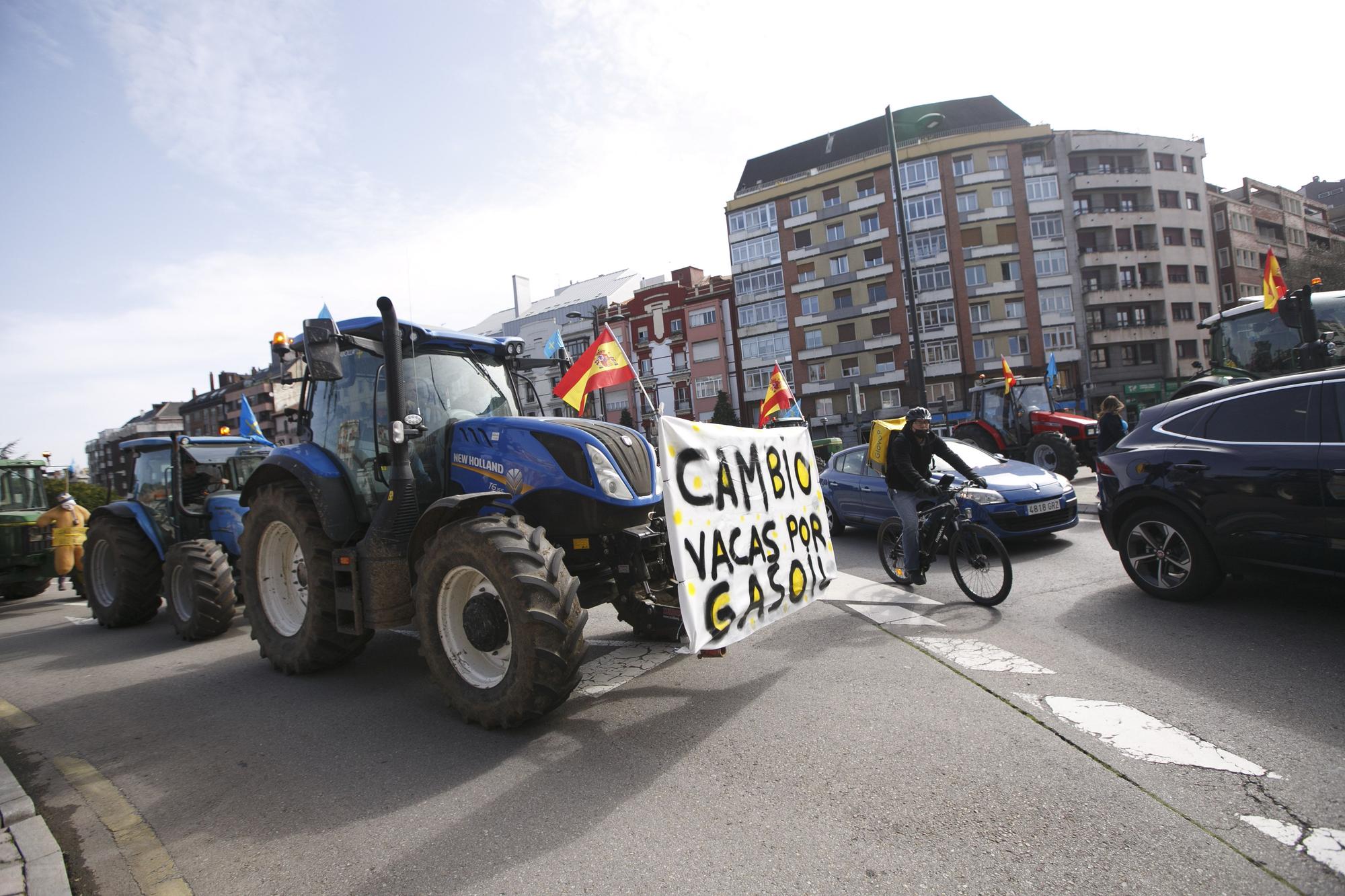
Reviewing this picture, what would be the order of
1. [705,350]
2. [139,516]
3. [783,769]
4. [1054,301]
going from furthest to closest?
[705,350]
[1054,301]
[139,516]
[783,769]

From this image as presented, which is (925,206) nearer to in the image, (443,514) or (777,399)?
(777,399)

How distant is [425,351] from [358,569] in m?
1.64

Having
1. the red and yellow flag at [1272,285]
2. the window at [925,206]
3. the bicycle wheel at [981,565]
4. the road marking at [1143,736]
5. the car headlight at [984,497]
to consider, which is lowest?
the road marking at [1143,736]

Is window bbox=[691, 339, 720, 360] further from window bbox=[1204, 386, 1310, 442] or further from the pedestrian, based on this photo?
window bbox=[1204, 386, 1310, 442]

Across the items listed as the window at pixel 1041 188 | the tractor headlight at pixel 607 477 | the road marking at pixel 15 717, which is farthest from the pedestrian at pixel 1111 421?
the window at pixel 1041 188

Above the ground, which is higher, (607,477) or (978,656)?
(607,477)

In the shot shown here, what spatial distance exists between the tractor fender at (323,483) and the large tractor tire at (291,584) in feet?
0.41

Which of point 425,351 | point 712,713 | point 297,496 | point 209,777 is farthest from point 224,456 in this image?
point 712,713

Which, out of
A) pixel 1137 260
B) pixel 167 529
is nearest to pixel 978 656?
pixel 167 529

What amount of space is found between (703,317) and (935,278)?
17.2 meters

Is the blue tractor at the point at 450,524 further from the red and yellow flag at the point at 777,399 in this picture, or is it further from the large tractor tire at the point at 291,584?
the red and yellow flag at the point at 777,399

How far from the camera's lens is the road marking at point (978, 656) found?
4.48 m

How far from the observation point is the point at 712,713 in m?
4.11

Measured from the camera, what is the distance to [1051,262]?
47.9 meters
